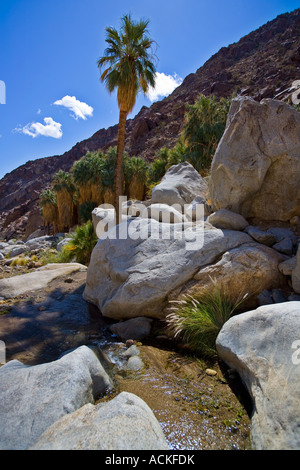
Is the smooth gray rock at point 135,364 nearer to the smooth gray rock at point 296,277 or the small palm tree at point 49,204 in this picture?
the smooth gray rock at point 296,277

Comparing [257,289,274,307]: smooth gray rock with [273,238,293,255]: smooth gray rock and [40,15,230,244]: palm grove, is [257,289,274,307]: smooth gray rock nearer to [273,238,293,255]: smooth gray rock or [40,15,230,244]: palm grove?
[273,238,293,255]: smooth gray rock

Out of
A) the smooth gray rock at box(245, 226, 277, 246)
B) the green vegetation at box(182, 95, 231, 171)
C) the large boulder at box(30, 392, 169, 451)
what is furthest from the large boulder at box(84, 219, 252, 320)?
the green vegetation at box(182, 95, 231, 171)

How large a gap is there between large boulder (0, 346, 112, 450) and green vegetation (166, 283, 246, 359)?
1385 millimetres

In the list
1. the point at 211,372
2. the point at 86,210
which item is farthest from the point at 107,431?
the point at 86,210

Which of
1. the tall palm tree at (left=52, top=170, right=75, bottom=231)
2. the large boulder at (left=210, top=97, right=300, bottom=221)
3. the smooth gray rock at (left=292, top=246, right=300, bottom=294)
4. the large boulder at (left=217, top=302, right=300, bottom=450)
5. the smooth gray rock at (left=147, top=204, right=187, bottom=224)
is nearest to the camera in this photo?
the large boulder at (left=217, top=302, right=300, bottom=450)

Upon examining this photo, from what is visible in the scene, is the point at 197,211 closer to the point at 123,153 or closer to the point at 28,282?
the point at 28,282

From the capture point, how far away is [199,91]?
50562mm

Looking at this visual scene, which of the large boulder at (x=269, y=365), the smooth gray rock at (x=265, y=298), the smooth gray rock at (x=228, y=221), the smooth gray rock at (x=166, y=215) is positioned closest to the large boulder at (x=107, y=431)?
the large boulder at (x=269, y=365)

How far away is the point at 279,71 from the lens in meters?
37.0

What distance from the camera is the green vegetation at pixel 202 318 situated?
377 centimetres

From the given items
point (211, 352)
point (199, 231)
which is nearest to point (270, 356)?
point (211, 352)

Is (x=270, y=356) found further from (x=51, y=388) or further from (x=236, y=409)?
(x=51, y=388)

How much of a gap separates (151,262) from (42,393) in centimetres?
289

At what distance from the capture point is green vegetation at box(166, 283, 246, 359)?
377 centimetres
